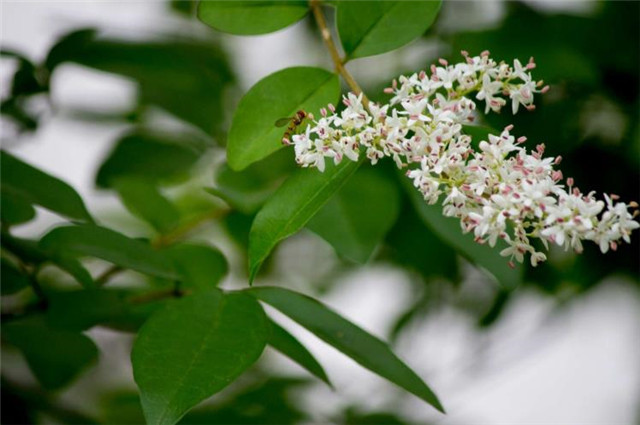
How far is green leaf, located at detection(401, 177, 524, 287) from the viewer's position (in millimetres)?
699

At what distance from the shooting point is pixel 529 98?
0.60 m

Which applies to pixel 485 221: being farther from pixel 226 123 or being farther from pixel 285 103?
pixel 226 123

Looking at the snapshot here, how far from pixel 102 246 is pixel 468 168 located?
284 mm

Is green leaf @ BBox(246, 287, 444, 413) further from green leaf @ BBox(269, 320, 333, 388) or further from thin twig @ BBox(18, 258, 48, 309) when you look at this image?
thin twig @ BBox(18, 258, 48, 309)

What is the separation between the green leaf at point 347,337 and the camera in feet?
1.96

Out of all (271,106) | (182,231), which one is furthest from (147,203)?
(271,106)

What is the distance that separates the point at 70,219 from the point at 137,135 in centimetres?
42

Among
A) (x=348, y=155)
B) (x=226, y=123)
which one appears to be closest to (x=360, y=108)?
(x=348, y=155)

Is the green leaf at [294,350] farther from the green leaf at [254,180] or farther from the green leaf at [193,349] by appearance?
the green leaf at [254,180]

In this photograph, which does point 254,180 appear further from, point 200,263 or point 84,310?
point 84,310

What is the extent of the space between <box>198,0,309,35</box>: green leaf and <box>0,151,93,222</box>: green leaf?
0.19m

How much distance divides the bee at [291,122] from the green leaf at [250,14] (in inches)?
3.8

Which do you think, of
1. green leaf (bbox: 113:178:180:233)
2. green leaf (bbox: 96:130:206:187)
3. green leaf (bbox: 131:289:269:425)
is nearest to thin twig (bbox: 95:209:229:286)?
green leaf (bbox: 113:178:180:233)

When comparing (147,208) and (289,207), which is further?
(147,208)
